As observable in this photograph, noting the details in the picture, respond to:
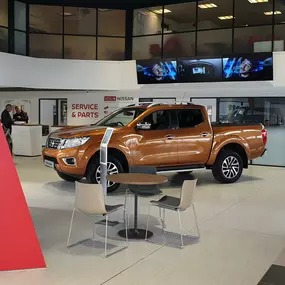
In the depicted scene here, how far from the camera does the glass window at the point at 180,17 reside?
47.9ft

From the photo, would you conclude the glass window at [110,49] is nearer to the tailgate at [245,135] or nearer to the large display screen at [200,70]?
the large display screen at [200,70]

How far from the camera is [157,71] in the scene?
13938mm

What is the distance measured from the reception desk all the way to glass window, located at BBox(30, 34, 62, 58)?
318 cm

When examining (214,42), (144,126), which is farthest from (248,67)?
(144,126)

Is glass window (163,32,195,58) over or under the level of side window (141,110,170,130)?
over

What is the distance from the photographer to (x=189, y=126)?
927 cm

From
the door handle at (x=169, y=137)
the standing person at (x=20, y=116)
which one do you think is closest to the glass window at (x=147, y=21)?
the standing person at (x=20, y=116)

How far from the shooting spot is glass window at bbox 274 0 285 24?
42.8 ft

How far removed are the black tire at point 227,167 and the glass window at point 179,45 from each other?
571 cm

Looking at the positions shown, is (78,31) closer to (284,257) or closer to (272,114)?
(272,114)

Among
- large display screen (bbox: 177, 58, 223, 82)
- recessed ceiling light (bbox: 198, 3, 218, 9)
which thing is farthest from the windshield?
recessed ceiling light (bbox: 198, 3, 218, 9)

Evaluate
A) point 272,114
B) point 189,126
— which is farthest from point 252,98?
point 189,126

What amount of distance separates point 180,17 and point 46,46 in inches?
204

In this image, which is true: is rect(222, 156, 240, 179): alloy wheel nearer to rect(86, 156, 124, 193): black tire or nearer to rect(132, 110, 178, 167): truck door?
rect(132, 110, 178, 167): truck door
